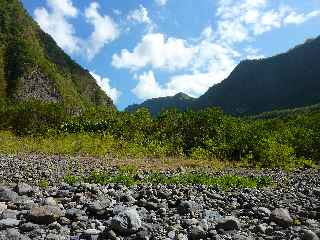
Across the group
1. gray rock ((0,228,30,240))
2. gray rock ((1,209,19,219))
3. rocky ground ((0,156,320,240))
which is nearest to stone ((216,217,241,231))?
rocky ground ((0,156,320,240))

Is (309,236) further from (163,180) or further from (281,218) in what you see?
(163,180)

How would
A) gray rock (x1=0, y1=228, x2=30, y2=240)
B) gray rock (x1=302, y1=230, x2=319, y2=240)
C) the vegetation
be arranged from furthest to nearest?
1. the vegetation
2. gray rock (x1=302, y1=230, x2=319, y2=240)
3. gray rock (x1=0, y1=228, x2=30, y2=240)

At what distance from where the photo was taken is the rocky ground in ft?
25.2

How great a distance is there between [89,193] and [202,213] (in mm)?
2533

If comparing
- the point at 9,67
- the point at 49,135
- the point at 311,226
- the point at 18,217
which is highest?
the point at 9,67

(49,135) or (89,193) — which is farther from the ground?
(49,135)

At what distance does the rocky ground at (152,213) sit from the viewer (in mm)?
7680

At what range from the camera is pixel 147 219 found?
8711mm

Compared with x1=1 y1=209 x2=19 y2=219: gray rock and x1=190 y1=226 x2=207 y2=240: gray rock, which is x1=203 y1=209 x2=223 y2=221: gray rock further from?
x1=1 y1=209 x2=19 y2=219: gray rock

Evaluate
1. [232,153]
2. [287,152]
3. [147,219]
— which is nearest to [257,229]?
[147,219]

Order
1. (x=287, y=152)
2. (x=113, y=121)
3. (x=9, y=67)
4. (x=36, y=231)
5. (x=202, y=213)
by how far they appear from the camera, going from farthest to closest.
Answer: (x=9, y=67) < (x=113, y=121) < (x=287, y=152) < (x=202, y=213) < (x=36, y=231)

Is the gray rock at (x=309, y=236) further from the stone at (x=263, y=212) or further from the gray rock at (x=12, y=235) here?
the gray rock at (x=12, y=235)

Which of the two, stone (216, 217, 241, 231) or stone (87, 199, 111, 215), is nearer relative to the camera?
stone (216, 217, 241, 231)

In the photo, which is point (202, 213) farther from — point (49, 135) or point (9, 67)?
point (9, 67)
